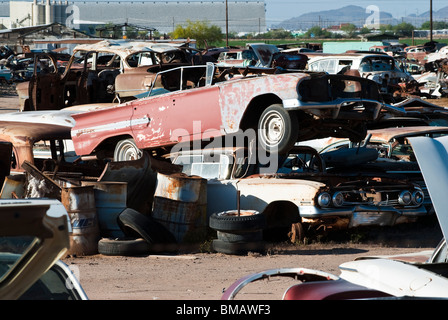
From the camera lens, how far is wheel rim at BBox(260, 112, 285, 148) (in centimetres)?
1027

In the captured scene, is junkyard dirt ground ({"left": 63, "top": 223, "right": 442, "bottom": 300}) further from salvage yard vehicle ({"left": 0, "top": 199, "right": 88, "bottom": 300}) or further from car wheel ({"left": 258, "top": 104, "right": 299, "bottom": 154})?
salvage yard vehicle ({"left": 0, "top": 199, "right": 88, "bottom": 300})

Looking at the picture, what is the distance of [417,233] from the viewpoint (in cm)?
1022

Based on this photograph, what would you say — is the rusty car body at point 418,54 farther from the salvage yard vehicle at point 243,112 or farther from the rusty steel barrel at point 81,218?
the rusty steel barrel at point 81,218

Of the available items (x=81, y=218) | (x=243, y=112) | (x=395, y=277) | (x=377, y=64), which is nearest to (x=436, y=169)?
(x=395, y=277)

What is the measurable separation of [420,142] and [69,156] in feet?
32.2

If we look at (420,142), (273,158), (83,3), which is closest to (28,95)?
(273,158)

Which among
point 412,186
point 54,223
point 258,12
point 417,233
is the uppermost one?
point 258,12

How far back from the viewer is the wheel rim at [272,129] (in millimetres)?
10273

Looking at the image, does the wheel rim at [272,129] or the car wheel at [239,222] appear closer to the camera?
the car wheel at [239,222]

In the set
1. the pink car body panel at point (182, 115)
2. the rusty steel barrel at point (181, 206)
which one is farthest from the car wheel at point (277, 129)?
the rusty steel barrel at point (181, 206)

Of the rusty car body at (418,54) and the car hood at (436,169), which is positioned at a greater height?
the rusty car body at (418,54)

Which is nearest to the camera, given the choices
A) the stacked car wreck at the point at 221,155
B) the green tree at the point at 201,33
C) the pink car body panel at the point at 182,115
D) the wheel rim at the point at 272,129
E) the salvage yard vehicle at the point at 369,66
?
Answer: the stacked car wreck at the point at 221,155

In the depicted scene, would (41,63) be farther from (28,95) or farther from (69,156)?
(69,156)

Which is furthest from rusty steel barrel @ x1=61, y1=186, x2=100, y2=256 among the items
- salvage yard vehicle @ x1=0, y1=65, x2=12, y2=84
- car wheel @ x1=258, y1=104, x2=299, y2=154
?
salvage yard vehicle @ x1=0, y1=65, x2=12, y2=84
